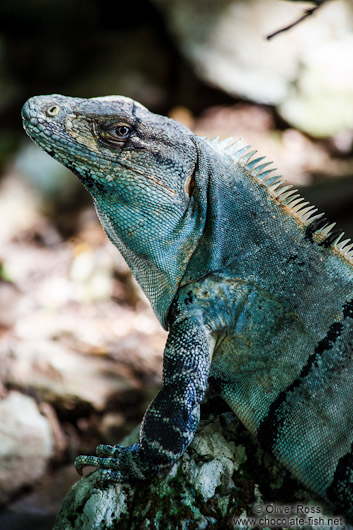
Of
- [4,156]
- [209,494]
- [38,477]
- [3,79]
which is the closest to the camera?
[209,494]

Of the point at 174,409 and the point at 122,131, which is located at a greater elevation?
the point at 122,131

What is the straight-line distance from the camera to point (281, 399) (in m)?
3.15

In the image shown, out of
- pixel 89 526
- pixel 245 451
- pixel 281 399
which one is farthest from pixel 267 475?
pixel 89 526

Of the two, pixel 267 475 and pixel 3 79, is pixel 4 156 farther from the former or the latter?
pixel 267 475

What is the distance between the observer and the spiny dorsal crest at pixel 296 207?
3.23 meters

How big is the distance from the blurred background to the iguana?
244 cm

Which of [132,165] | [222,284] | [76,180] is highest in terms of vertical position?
[132,165]

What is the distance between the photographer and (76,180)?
9914 millimetres

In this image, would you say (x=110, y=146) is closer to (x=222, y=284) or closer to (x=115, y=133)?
(x=115, y=133)

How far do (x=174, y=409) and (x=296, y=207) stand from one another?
1400 millimetres

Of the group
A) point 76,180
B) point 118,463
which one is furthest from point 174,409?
point 76,180

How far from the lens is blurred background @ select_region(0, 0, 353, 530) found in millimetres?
5602

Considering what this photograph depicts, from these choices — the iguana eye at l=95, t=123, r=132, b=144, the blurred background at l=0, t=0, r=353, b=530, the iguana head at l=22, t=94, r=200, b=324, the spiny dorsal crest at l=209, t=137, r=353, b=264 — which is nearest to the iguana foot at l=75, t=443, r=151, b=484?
the iguana head at l=22, t=94, r=200, b=324

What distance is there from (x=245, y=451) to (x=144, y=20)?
10368mm
